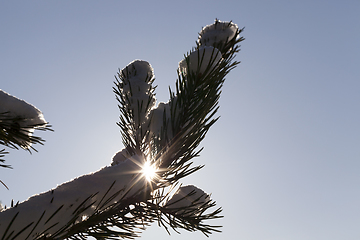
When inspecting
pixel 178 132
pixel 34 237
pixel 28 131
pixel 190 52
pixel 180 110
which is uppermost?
pixel 190 52

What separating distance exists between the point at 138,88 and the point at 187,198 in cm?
95

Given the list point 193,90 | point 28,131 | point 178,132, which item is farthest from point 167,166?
point 28,131

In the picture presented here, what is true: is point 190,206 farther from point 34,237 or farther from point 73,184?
point 34,237

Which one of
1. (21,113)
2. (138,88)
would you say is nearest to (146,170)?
(138,88)

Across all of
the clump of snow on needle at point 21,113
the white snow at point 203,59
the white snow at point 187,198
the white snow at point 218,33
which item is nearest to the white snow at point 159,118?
the white snow at point 203,59

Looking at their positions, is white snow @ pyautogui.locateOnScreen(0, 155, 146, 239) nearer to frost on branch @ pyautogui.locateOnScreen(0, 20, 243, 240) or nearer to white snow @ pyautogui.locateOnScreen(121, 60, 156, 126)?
frost on branch @ pyautogui.locateOnScreen(0, 20, 243, 240)

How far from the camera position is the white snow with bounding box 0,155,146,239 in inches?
45.3

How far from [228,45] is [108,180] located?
1481 millimetres

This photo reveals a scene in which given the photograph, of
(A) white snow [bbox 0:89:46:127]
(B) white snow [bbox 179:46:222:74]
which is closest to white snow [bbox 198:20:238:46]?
(B) white snow [bbox 179:46:222:74]

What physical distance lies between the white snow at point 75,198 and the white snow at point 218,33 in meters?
1.22

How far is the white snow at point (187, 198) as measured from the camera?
190 cm

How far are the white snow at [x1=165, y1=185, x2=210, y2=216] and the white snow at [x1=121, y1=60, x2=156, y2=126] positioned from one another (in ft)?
2.16

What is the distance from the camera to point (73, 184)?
51.0 inches

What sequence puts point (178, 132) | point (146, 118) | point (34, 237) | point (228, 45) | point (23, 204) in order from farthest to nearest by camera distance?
point (228, 45) → point (146, 118) → point (178, 132) → point (34, 237) → point (23, 204)
